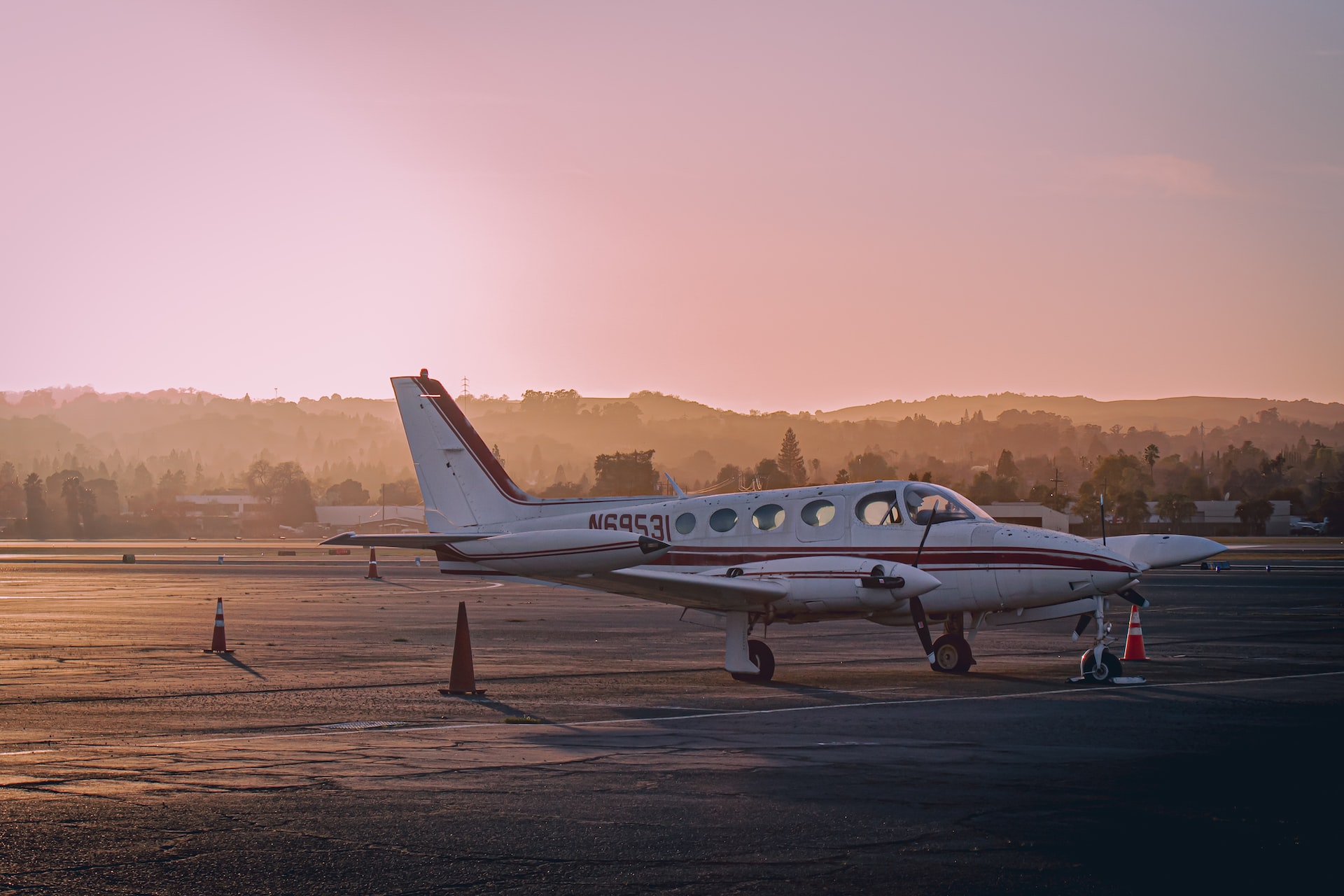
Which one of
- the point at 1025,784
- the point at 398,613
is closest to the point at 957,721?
the point at 1025,784

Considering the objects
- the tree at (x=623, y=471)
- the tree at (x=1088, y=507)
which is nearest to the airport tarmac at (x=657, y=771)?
the tree at (x=623, y=471)

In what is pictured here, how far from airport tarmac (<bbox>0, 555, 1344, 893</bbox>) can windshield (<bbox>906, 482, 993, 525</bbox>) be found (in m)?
2.36

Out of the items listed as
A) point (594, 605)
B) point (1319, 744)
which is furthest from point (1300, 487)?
point (1319, 744)

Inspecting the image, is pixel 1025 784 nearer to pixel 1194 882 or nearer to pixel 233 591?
pixel 1194 882

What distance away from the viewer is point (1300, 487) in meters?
183

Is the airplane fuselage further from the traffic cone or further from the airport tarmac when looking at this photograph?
the traffic cone

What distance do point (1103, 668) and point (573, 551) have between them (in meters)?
7.32

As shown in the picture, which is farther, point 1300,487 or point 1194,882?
point 1300,487

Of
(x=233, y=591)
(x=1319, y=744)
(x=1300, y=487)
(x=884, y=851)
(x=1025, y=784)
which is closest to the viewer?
(x=884, y=851)

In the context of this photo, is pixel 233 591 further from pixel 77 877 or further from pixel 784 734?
pixel 77 877

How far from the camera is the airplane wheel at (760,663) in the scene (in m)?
16.9

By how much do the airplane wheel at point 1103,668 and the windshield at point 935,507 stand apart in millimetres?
2613

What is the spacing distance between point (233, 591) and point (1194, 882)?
3874cm

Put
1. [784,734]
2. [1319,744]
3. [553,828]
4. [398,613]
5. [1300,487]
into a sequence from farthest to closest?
[1300,487]
[398,613]
[784,734]
[1319,744]
[553,828]
